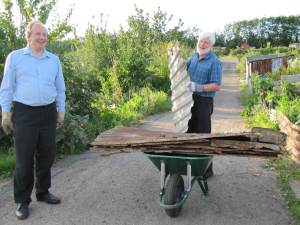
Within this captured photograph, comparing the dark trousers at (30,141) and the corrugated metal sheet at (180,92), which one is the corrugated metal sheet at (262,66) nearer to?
the corrugated metal sheet at (180,92)

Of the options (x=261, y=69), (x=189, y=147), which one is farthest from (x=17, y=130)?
(x=261, y=69)

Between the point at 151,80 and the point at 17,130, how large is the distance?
10.4 m

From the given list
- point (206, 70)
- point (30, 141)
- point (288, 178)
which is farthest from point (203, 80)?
point (30, 141)

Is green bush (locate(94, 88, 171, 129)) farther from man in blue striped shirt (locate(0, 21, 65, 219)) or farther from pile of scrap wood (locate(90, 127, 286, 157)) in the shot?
pile of scrap wood (locate(90, 127, 286, 157))

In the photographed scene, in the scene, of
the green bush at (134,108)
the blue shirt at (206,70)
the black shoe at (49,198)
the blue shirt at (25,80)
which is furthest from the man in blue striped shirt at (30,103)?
the green bush at (134,108)

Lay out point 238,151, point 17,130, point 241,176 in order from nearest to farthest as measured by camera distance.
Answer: point 238,151
point 17,130
point 241,176

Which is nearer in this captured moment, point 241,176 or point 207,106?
point 207,106

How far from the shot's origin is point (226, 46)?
51.6 m

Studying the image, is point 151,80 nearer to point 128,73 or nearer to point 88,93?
point 128,73

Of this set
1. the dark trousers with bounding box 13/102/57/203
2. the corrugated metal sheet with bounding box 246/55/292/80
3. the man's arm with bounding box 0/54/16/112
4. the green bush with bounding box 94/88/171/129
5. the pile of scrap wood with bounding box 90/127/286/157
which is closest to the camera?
the pile of scrap wood with bounding box 90/127/286/157

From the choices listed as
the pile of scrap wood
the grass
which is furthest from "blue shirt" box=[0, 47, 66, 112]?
the grass

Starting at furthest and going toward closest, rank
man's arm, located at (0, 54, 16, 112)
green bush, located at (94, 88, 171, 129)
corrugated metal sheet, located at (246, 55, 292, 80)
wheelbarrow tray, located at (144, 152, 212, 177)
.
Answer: corrugated metal sheet, located at (246, 55, 292, 80) < green bush, located at (94, 88, 171, 129) < man's arm, located at (0, 54, 16, 112) < wheelbarrow tray, located at (144, 152, 212, 177)

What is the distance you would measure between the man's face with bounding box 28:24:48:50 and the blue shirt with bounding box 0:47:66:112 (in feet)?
0.27

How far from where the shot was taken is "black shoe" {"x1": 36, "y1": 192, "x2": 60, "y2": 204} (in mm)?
5164
